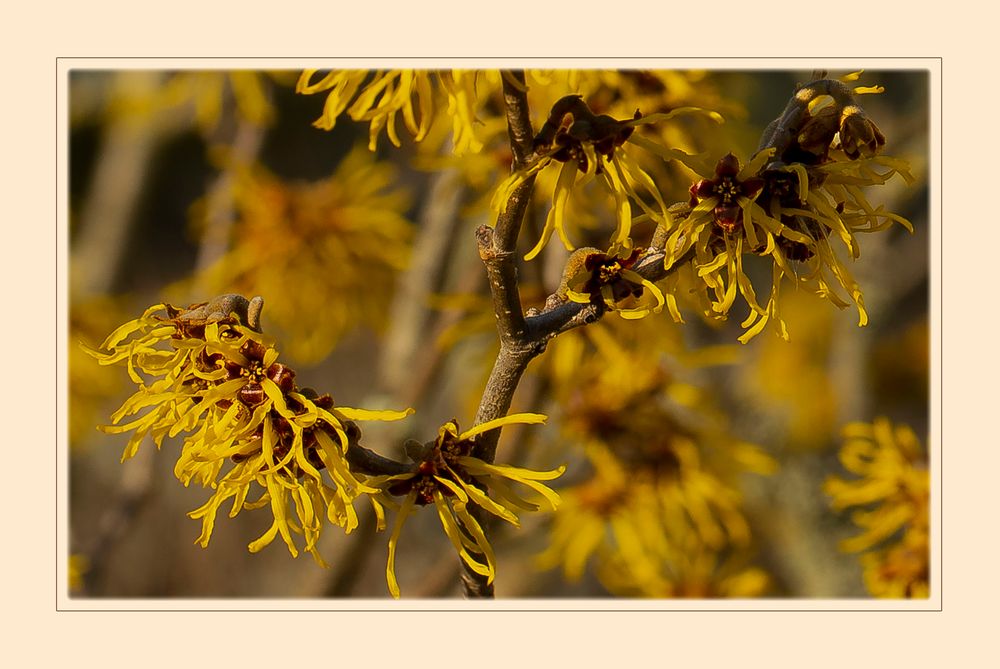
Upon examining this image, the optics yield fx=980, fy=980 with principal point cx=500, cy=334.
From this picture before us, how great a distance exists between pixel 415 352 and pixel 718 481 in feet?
1.79

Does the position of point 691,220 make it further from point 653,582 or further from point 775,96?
point 775,96

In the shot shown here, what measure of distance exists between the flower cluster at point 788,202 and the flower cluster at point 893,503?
54cm

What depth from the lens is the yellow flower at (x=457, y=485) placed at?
2.49ft

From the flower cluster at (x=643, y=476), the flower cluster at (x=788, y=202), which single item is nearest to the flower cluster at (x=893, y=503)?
the flower cluster at (x=643, y=476)

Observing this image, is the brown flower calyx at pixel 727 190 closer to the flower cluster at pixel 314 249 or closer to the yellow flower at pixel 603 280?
the yellow flower at pixel 603 280

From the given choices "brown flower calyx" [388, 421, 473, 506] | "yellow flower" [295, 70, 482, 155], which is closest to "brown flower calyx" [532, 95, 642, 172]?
"yellow flower" [295, 70, 482, 155]

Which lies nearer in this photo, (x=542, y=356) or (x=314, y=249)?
(x=542, y=356)

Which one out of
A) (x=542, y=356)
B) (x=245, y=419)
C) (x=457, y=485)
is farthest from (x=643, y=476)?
(x=245, y=419)

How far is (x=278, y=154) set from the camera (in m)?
3.50

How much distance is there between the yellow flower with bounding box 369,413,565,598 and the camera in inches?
29.8

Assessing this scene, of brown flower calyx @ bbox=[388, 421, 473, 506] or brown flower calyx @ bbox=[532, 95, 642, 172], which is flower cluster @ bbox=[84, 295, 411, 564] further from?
brown flower calyx @ bbox=[532, 95, 642, 172]

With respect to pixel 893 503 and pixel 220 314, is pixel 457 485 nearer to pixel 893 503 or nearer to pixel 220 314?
pixel 220 314

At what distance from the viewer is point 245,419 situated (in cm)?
75

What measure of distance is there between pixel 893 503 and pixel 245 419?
899 mm
